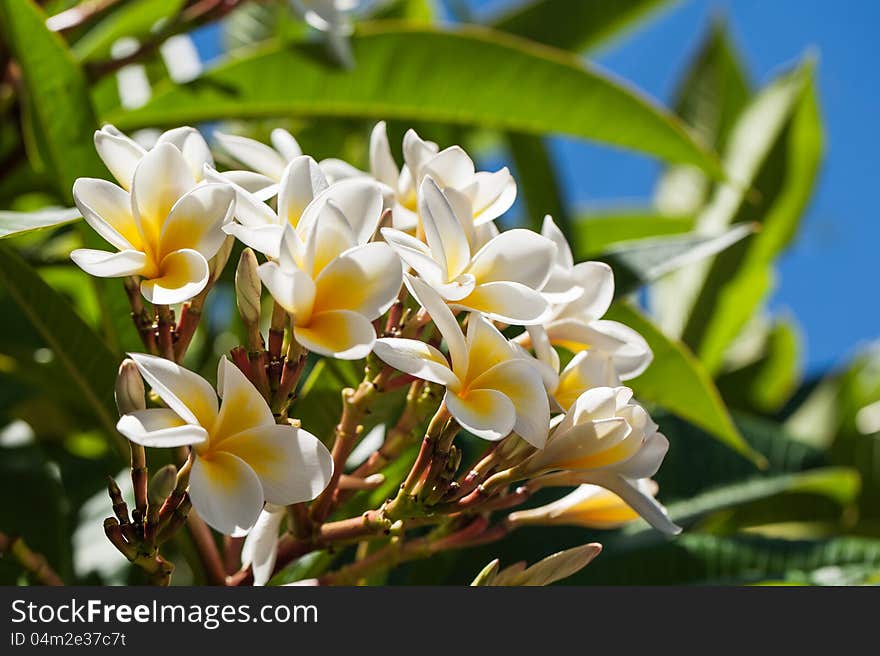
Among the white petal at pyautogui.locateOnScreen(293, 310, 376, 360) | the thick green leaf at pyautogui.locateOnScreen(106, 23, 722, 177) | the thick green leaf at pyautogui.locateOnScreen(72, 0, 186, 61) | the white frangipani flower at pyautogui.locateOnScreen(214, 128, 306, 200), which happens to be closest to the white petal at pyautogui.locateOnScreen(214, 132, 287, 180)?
the white frangipani flower at pyautogui.locateOnScreen(214, 128, 306, 200)

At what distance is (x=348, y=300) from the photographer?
1.85 ft

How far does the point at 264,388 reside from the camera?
581mm

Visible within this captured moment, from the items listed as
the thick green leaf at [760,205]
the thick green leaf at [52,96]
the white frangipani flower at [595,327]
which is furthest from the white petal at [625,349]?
the thick green leaf at [760,205]

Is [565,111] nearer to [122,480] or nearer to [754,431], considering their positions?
[754,431]

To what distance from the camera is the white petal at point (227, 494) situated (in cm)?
50

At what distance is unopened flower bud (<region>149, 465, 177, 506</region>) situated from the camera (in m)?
0.54

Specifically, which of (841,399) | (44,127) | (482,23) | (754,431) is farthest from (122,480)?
(841,399)

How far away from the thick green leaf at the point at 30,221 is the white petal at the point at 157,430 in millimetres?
156

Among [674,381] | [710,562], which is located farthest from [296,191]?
[710,562]

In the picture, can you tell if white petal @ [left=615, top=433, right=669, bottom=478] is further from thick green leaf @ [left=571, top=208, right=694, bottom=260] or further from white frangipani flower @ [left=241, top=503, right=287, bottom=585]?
thick green leaf @ [left=571, top=208, right=694, bottom=260]

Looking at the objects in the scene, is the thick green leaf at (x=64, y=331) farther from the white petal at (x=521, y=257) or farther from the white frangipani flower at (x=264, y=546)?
the white petal at (x=521, y=257)

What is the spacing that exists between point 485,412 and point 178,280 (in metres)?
0.20

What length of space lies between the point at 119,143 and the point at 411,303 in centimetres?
22

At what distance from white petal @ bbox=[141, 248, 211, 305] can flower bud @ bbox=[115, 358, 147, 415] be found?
0.14 ft
